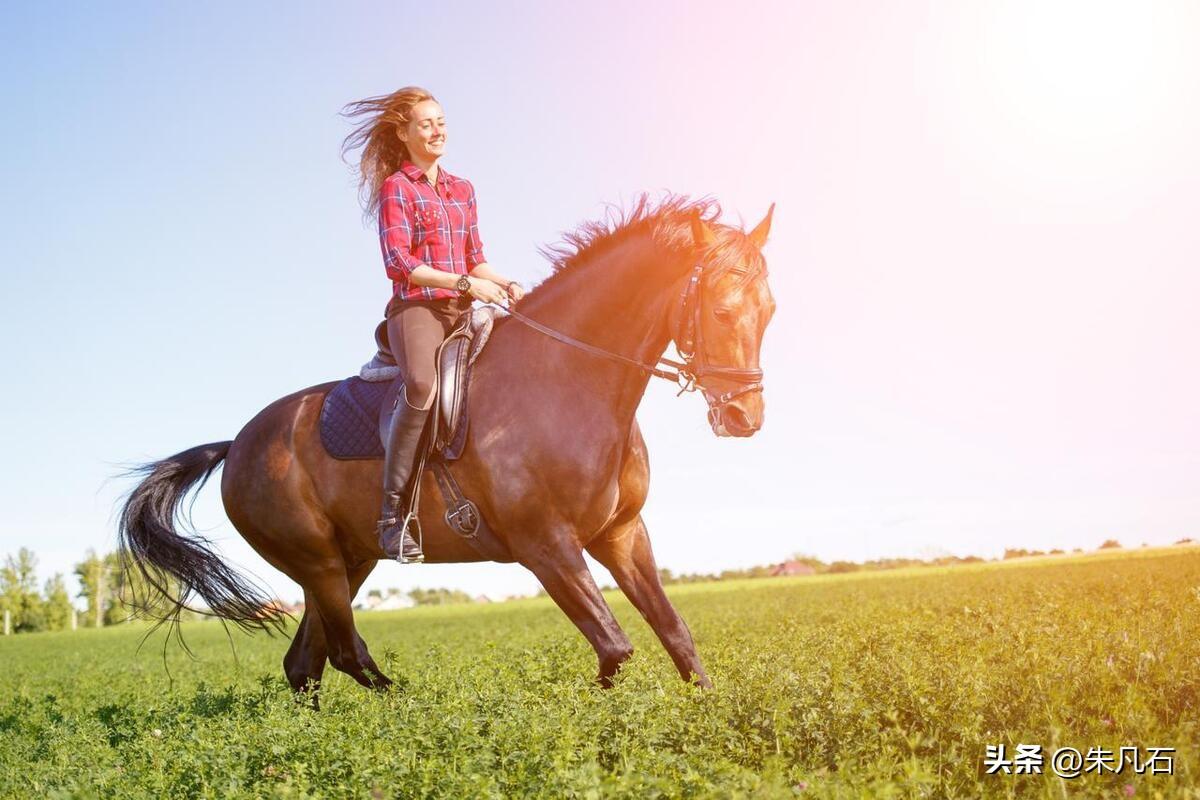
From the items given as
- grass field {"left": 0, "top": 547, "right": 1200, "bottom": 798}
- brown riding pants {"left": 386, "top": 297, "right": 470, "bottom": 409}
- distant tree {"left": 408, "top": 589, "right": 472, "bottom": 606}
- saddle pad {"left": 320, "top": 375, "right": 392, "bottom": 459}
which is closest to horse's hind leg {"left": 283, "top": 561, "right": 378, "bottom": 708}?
grass field {"left": 0, "top": 547, "right": 1200, "bottom": 798}

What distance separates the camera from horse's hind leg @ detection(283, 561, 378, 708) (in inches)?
332

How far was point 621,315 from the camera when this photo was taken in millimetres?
6848

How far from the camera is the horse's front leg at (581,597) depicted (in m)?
6.30

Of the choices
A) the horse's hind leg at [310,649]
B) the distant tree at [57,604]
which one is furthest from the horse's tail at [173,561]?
the distant tree at [57,604]

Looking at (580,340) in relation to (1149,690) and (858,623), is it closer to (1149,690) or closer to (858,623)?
(1149,690)

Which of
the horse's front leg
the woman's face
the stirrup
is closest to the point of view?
the horse's front leg

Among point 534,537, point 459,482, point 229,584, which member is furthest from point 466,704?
point 229,584

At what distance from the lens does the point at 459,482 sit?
700 centimetres

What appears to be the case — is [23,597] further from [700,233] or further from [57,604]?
[700,233]

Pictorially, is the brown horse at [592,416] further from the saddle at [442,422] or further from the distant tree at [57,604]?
the distant tree at [57,604]

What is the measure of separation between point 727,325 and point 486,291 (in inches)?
73.1

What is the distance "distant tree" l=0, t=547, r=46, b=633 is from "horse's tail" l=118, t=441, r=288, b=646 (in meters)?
71.4

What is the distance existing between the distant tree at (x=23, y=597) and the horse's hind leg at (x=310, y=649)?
72.8 metres

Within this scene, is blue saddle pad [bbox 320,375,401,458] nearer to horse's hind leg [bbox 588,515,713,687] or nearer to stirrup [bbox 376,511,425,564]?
stirrup [bbox 376,511,425,564]
